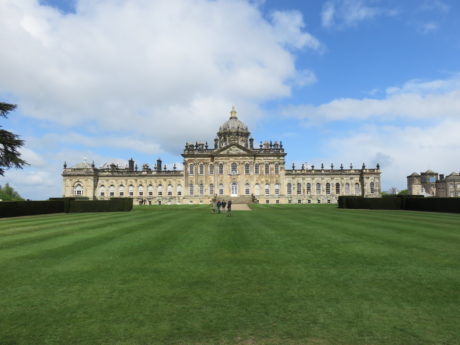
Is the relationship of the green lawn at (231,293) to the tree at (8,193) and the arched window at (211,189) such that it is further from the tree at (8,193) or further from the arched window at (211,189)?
the tree at (8,193)

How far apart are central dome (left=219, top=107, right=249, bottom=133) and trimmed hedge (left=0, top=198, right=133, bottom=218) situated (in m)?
43.1

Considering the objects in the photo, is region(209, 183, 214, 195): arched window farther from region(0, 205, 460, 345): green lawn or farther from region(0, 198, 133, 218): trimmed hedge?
region(0, 205, 460, 345): green lawn

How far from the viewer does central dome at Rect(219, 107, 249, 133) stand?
80.3 meters

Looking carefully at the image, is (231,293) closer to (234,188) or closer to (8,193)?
(234,188)

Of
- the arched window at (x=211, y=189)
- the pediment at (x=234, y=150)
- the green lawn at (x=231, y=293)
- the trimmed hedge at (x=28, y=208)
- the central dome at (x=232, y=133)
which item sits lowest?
the green lawn at (x=231, y=293)

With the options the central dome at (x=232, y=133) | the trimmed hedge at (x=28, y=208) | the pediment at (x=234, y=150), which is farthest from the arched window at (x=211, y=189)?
the trimmed hedge at (x=28, y=208)

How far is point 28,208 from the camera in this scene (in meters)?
34.5

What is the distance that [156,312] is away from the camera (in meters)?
6.04

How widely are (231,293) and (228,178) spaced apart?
66930 millimetres

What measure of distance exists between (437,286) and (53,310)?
7.86m

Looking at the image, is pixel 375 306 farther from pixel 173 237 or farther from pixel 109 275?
pixel 173 237

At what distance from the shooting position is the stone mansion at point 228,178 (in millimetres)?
73875

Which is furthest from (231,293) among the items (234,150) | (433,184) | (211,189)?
(433,184)

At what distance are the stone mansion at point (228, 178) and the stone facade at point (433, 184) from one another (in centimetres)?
3478
